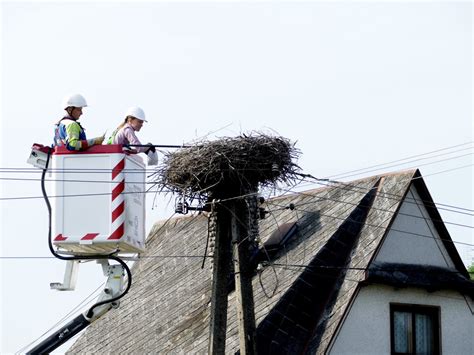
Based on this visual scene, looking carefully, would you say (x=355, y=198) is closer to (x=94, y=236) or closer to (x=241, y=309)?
(x=241, y=309)

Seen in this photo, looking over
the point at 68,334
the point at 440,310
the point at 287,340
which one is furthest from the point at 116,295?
the point at 440,310

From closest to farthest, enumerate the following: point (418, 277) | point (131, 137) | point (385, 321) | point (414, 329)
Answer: point (131, 137) → point (385, 321) → point (418, 277) → point (414, 329)

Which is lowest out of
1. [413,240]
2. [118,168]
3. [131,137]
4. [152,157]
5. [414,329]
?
[414,329]

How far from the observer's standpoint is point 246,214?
73.3 feet

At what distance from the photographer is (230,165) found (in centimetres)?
2188

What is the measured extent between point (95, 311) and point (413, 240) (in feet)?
25.6

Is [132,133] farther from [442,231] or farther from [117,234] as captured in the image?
[442,231]

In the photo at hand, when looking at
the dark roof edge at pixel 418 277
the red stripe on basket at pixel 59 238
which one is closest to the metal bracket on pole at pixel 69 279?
the red stripe on basket at pixel 59 238

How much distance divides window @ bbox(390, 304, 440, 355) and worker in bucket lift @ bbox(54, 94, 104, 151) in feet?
24.6

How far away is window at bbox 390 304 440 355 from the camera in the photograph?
24423mm

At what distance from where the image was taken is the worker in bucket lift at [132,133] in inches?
781

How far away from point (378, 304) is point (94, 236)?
7.06 meters

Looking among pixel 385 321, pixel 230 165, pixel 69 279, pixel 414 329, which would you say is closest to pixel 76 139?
pixel 69 279

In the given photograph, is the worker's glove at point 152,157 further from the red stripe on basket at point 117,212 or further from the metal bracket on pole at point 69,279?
the metal bracket on pole at point 69,279
